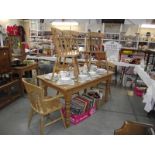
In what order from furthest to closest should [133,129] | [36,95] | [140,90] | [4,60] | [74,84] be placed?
[140,90]
[4,60]
[74,84]
[36,95]
[133,129]

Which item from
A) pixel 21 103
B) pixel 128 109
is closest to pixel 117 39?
pixel 128 109

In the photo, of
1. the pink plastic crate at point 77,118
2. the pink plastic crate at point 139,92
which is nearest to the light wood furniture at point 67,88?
the pink plastic crate at point 77,118

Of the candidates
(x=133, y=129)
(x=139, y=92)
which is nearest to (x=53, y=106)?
(x=133, y=129)

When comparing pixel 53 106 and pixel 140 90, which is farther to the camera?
pixel 140 90

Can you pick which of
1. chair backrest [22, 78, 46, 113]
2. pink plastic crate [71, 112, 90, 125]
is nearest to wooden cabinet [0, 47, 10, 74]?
chair backrest [22, 78, 46, 113]

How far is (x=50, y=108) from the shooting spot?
221cm

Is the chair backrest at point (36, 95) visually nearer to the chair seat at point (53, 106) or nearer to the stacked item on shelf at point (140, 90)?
the chair seat at point (53, 106)

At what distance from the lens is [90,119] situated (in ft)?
8.84

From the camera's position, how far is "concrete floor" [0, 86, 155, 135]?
2.32 metres

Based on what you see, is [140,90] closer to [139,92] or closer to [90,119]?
[139,92]
